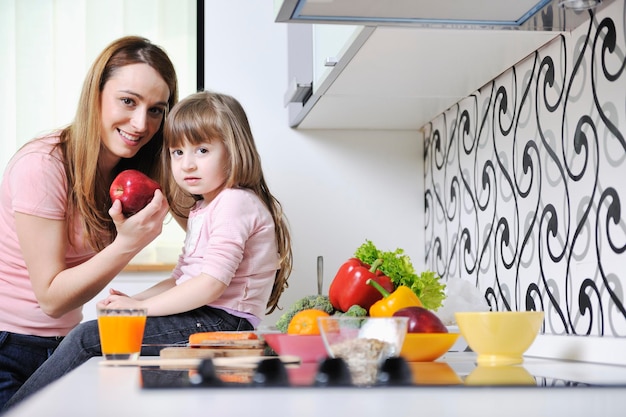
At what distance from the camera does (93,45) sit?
2.36 meters

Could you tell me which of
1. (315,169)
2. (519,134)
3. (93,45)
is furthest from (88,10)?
(519,134)

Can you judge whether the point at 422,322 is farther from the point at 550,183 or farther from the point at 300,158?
the point at 300,158

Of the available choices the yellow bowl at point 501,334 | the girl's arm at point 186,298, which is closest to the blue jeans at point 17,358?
the girl's arm at point 186,298

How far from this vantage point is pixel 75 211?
1774 millimetres

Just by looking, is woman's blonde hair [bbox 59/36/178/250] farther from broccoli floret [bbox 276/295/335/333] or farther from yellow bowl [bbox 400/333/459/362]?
yellow bowl [bbox 400/333/459/362]

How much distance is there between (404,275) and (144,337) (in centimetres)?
49

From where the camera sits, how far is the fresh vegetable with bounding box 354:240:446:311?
147 centimetres

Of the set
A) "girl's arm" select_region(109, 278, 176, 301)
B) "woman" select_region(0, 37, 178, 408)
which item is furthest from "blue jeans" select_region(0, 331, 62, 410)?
"girl's arm" select_region(109, 278, 176, 301)

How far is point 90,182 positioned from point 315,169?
0.79 m

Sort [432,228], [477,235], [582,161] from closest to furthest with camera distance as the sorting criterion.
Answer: [582,161], [477,235], [432,228]

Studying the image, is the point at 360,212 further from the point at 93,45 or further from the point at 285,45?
the point at 93,45

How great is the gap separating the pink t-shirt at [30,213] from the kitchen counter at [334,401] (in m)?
1.11

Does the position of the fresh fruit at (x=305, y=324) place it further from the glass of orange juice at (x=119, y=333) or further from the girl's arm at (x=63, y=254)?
the girl's arm at (x=63, y=254)

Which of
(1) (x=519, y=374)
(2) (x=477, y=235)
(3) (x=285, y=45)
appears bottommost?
(1) (x=519, y=374)
